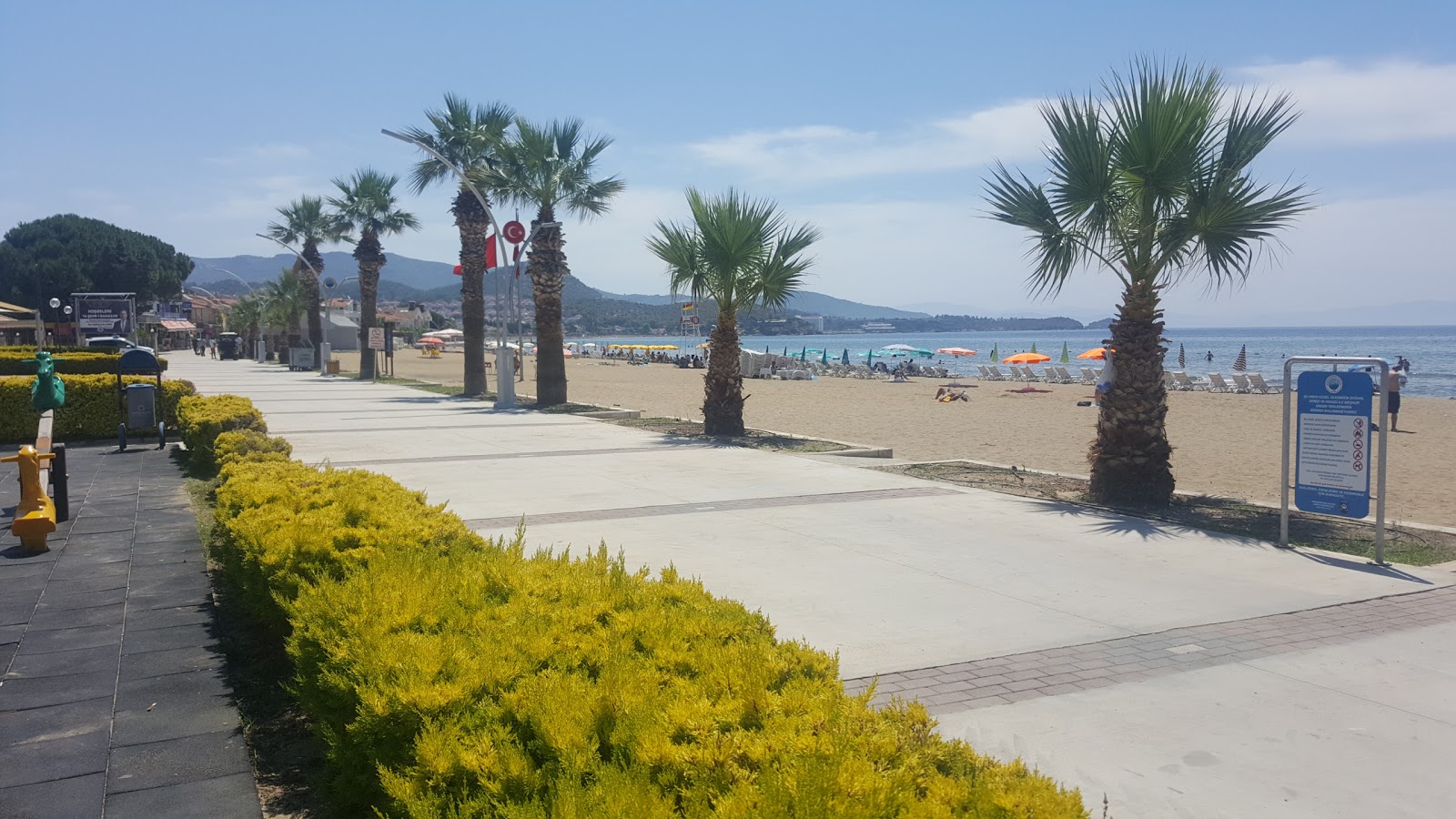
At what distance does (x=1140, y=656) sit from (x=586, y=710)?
3.62m

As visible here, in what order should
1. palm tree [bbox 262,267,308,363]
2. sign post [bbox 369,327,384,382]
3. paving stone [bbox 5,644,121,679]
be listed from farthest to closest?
palm tree [bbox 262,267,308,363], sign post [bbox 369,327,384,382], paving stone [bbox 5,644,121,679]

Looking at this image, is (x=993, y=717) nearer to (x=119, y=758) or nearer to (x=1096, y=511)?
(x=119, y=758)

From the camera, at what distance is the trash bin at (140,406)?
13.3m

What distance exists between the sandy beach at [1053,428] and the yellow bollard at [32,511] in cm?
1034

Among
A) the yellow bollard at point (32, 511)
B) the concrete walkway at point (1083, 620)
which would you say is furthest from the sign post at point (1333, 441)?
the yellow bollard at point (32, 511)

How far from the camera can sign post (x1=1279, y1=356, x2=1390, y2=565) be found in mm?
7922

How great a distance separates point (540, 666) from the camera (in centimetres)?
316

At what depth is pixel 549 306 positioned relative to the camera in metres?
23.5

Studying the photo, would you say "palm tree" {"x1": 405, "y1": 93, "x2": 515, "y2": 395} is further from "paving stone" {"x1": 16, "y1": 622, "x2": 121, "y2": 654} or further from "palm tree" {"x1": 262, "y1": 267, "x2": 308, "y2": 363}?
"palm tree" {"x1": 262, "y1": 267, "x2": 308, "y2": 363}

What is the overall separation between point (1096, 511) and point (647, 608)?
7042 millimetres

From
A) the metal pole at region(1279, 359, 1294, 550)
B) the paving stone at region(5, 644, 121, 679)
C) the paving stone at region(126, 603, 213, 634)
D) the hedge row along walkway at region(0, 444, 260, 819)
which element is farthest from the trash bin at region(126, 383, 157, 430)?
the metal pole at region(1279, 359, 1294, 550)

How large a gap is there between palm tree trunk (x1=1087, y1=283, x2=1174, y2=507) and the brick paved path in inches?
145

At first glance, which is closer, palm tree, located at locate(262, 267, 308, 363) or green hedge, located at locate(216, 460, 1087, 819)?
green hedge, located at locate(216, 460, 1087, 819)

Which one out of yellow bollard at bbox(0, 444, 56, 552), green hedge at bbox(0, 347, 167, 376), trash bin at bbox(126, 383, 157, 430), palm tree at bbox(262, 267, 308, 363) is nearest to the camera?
yellow bollard at bbox(0, 444, 56, 552)
